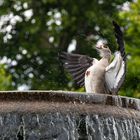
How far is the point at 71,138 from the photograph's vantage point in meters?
8.57

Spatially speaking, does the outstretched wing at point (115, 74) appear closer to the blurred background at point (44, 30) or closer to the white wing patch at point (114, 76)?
the white wing patch at point (114, 76)

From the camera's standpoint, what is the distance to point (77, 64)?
1066cm

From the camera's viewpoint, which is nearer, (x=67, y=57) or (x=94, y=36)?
(x=67, y=57)

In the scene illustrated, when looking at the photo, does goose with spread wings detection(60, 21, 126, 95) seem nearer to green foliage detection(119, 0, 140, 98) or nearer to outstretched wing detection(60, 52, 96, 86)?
Answer: outstretched wing detection(60, 52, 96, 86)

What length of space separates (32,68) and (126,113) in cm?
1426

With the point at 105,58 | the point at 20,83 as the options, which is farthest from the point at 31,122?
the point at 20,83

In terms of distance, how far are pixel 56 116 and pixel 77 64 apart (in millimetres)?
2210

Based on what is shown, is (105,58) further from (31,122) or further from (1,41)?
(1,41)

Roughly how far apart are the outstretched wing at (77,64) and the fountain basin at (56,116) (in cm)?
171

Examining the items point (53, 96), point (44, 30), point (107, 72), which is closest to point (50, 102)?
point (53, 96)

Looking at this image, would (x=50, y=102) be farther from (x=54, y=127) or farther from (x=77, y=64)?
(x=77, y=64)

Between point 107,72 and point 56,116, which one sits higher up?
point 107,72

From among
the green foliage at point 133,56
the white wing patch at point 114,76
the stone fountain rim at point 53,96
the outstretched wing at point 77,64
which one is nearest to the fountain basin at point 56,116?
the stone fountain rim at point 53,96

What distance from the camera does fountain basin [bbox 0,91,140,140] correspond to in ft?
27.8
